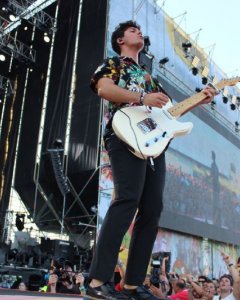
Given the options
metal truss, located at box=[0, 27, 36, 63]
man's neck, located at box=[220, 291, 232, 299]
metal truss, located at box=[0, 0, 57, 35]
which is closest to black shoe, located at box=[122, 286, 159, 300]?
man's neck, located at box=[220, 291, 232, 299]

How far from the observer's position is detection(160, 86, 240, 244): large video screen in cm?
1234

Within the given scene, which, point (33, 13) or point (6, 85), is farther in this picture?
point (6, 85)

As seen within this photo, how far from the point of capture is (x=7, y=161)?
45.8ft

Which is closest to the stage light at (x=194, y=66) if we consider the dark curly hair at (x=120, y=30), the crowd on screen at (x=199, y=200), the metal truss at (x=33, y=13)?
the crowd on screen at (x=199, y=200)

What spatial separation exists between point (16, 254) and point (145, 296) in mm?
9275

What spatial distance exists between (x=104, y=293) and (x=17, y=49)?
13.5 m

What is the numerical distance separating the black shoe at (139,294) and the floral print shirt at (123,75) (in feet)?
2.21

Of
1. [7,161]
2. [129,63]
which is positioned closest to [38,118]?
[7,161]

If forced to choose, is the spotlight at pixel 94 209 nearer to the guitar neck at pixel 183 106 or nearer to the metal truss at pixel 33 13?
the metal truss at pixel 33 13

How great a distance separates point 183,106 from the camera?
5.39 feet

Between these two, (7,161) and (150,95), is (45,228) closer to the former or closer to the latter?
(7,161)

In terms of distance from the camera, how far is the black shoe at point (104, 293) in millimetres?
1322

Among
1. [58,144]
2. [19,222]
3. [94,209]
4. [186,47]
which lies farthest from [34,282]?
[186,47]

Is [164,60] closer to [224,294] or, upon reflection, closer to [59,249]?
[59,249]
